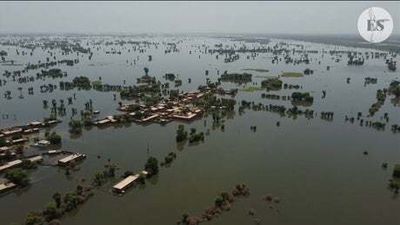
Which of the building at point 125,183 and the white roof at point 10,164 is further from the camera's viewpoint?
the white roof at point 10,164

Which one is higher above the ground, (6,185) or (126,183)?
(126,183)

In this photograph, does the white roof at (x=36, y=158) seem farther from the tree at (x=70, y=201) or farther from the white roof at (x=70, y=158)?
the tree at (x=70, y=201)

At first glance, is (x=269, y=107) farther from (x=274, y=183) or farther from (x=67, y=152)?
(x=67, y=152)

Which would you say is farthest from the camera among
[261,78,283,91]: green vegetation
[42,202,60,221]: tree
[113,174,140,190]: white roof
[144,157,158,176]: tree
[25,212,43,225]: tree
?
[261,78,283,91]: green vegetation

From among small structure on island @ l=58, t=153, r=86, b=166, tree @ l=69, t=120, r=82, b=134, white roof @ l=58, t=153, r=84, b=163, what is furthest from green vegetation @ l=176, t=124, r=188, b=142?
tree @ l=69, t=120, r=82, b=134

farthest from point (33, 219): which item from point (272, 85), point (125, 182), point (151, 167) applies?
point (272, 85)

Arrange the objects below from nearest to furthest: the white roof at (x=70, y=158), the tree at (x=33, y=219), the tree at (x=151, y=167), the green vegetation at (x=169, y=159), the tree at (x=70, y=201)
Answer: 1. the tree at (x=33, y=219)
2. the tree at (x=70, y=201)
3. the tree at (x=151, y=167)
4. the white roof at (x=70, y=158)
5. the green vegetation at (x=169, y=159)

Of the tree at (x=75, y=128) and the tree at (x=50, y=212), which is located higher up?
the tree at (x=75, y=128)

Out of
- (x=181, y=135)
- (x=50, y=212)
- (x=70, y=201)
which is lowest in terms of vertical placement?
(x=50, y=212)

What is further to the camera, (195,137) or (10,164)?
(195,137)

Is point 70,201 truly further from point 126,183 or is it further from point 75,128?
point 75,128

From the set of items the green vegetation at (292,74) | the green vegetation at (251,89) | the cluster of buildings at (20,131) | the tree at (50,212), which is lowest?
the tree at (50,212)

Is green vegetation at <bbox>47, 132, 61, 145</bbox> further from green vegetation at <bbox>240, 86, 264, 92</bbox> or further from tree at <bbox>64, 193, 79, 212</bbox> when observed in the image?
green vegetation at <bbox>240, 86, 264, 92</bbox>

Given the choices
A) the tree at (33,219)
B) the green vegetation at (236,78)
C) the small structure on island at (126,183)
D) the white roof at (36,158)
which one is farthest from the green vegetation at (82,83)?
the tree at (33,219)
